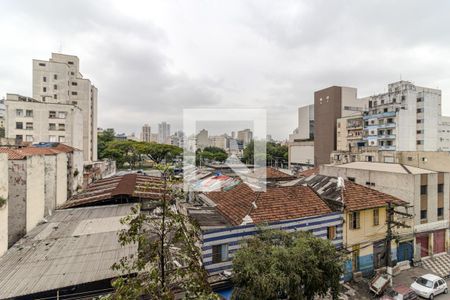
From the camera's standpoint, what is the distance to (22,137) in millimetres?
31797

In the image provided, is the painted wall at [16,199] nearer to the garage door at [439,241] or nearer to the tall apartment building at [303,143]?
the garage door at [439,241]

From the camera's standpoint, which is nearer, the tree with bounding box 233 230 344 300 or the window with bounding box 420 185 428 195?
the tree with bounding box 233 230 344 300

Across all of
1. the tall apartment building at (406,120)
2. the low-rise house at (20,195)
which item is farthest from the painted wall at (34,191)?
the tall apartment building at (406,120)

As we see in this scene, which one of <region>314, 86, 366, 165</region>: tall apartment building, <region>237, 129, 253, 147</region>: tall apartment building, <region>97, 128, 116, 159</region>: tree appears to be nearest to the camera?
<region>237, 129, 253, 147</region>: tall apartment building

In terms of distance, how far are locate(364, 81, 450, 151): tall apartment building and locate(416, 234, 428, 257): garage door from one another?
1174 inches

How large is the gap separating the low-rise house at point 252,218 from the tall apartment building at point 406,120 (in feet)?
123

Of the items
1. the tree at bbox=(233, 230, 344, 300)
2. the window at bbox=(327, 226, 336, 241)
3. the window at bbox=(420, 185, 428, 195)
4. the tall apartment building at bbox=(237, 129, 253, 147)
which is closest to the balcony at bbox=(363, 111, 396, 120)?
the window at bbox=(420, 185, 428, 195)

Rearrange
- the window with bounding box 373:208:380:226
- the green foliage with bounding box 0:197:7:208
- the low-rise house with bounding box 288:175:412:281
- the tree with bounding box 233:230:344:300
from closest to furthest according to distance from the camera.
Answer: the tree with bounding box 233:230:344:300 → the green foliage with bounding box 0:197:7:208 → the low-rise house with bounding box 288:175:412:281 → the window with bounding box 373:208:380:226

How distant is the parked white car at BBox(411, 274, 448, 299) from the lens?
11.7 meters

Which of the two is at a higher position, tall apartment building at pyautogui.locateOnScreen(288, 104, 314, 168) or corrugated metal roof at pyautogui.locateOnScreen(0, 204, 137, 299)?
tall apartment building at pyautogui.locateOnScreen(288, 104, 314, 168)

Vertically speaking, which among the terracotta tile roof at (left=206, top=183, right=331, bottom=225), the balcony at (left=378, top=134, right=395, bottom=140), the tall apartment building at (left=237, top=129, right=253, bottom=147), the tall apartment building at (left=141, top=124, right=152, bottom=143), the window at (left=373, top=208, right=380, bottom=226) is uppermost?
the tall apartment building at (left=141, top=124, right=152, bottom=143)

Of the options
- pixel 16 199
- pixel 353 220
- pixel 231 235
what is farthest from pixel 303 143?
pixel 16 199

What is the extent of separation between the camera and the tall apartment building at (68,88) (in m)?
40.3

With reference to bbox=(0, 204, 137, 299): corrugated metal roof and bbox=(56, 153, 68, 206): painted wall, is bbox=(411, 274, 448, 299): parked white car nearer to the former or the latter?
bbox=(0, 204, 137, 299): corrugated metal roof
